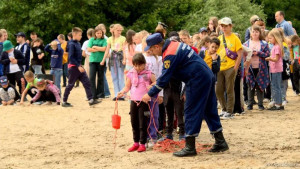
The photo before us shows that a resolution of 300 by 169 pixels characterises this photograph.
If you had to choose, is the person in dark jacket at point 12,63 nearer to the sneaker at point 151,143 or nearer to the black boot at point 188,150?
the sneaker at point 151,143

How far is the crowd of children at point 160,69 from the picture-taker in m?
8.89

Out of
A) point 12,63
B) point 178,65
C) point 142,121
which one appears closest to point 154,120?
point 142,121

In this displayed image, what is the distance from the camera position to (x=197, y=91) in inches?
317

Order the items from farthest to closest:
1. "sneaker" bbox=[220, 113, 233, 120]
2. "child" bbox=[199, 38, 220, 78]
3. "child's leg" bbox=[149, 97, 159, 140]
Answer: "sneaker" bbox=[220, 113, 233, 120], "child" bbox=[199, 38, 220, 78], "child's leg" bbox=[149, 97, 159, 140]

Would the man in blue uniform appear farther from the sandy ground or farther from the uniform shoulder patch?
the sandy ground

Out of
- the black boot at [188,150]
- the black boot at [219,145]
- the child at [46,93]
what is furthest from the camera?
the child at [46,93]

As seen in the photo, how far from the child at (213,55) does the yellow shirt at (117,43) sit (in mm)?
4188

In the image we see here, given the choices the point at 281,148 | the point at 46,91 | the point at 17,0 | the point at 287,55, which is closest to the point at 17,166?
the point at 281,148

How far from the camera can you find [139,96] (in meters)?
8.73

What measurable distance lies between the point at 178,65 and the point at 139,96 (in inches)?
38.4

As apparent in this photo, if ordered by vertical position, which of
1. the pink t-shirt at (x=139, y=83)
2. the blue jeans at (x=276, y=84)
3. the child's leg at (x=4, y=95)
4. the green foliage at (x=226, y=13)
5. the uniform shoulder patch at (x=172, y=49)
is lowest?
the child's leg at (x=4, y=95)

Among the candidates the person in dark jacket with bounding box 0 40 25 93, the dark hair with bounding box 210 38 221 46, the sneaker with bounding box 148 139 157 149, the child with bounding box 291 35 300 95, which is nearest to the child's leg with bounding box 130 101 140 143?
the sneaker with bounding box 148 139 157 149

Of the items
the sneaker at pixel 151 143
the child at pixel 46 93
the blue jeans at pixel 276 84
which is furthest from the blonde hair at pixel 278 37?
the child at pixel 46 93

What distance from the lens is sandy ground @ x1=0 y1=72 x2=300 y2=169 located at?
7.88m
